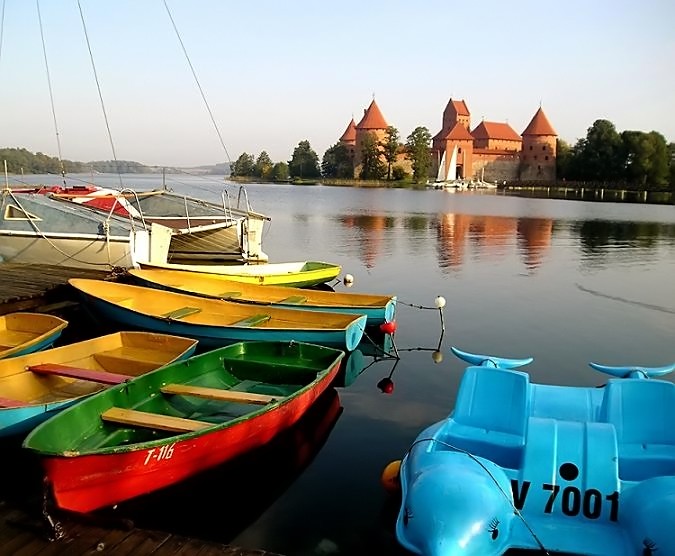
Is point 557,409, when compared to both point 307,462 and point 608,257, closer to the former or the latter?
point 307,462

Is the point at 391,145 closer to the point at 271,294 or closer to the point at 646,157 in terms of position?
the point at 646,157

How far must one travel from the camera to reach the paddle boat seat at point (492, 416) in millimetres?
5348

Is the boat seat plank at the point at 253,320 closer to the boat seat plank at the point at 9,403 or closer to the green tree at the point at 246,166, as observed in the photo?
the boat seat plank at the point at 9,403

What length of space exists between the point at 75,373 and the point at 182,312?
12.5 feet

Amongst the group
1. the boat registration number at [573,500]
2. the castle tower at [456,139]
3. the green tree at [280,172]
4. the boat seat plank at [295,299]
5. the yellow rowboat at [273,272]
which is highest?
the castle tower at [456,139]

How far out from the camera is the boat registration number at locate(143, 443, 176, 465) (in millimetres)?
4984

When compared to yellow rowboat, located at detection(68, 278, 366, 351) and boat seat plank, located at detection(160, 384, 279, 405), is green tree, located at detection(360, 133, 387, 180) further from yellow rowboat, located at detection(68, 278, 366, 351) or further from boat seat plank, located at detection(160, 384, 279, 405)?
boat seat plank, located at detection(160, 384, 279, 405)

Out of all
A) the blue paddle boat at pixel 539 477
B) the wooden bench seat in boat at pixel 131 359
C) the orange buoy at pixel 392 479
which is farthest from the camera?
the wooden bench seat in boat at pixel 131 359

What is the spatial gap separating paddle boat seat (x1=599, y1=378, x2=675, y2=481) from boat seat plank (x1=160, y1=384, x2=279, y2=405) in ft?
11.1

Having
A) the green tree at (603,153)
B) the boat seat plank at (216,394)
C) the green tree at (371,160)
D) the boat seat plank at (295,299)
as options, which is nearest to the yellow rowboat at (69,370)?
the boat seat plank at (216,394)

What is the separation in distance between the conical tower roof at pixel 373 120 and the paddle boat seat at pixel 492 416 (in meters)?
105

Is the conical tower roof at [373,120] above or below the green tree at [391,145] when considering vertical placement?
above

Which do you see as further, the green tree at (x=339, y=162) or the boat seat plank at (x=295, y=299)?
the green tree at (x=339, y=162)

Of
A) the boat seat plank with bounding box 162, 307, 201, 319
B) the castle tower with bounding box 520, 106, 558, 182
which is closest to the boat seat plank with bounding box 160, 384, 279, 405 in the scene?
the boat seat plank with bounding box 162, 307, 201, 319
